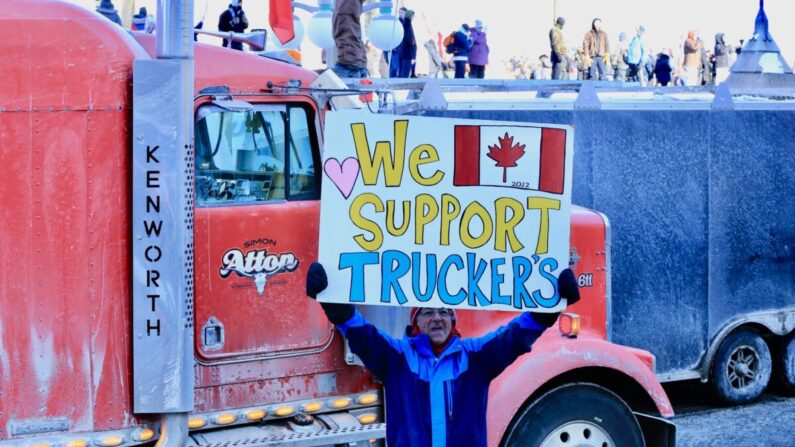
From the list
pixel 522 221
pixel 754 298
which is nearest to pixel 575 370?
pixel 522 221

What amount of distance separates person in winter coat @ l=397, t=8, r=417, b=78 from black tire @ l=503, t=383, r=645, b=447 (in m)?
12.2

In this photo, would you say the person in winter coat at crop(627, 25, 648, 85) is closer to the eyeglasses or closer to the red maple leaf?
Answer: the red maple leaf

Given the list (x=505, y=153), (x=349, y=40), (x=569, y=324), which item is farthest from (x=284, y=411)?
(x=349, y=40)

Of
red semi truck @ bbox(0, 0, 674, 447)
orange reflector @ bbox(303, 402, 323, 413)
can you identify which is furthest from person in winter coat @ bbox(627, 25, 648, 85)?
orange reflector @ bbox(303, 402, 323, 413)

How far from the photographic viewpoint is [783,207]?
12.0m

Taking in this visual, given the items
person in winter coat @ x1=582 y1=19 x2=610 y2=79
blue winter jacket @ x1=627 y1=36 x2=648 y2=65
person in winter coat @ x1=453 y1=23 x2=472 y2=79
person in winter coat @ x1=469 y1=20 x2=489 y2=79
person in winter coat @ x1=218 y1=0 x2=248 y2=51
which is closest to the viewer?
person in winter coat @ x1=218 y1=0 x2=248 y2=51

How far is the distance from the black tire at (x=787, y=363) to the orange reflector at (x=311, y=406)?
6931 millimetres

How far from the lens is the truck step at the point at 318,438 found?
21.5 feet

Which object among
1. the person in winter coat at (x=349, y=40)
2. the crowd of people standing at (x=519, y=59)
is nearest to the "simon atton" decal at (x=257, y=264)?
the crowd of people standing at (x=519, y=59)

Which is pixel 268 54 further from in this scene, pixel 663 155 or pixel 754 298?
pixel 754 298

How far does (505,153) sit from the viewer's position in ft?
20.1

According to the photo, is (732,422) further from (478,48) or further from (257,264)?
(478,48)

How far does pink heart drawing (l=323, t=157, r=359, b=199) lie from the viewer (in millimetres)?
5895

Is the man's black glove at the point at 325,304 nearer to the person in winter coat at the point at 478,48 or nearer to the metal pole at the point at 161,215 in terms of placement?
the metal pole at the point at 161,215
